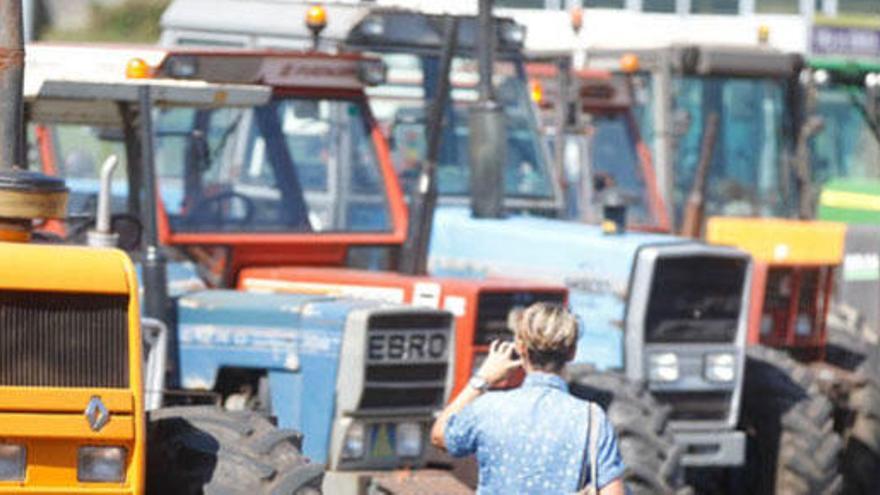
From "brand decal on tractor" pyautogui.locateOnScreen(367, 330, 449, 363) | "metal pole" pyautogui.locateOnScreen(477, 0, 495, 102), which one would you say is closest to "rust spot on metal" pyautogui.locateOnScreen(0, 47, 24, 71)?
"brand decal on tractor" pyautogui.locateOnScreen(367, 330, 449, 363)

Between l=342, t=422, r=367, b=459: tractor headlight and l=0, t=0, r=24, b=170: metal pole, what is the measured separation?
6.72 ft

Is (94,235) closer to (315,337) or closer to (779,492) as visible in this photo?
(315,337)

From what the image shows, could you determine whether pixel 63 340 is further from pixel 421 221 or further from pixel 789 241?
pixel 789 241

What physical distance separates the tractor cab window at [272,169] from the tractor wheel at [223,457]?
2841 mm

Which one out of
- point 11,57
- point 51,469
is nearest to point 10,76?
point 11,57

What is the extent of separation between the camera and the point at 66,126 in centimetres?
1301

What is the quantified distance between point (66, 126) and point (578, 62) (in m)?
6.09

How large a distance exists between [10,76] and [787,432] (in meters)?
6.04

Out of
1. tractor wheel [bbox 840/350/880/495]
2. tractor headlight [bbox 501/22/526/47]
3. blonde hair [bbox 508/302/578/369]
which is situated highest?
tractor headlight [bbox 501/22/526/47]

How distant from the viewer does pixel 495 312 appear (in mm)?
12625

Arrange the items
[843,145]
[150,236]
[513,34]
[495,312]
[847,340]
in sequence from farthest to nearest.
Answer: [843,145] → [847,340] → [513,34] → [495,312] → [150,236]

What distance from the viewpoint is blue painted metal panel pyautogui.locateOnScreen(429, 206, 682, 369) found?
46.5 feet

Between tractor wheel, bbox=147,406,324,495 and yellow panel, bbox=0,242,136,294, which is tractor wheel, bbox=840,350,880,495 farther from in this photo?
yellow panel, bbox=0,242,136,294

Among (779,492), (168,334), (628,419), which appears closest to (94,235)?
(168,334)
